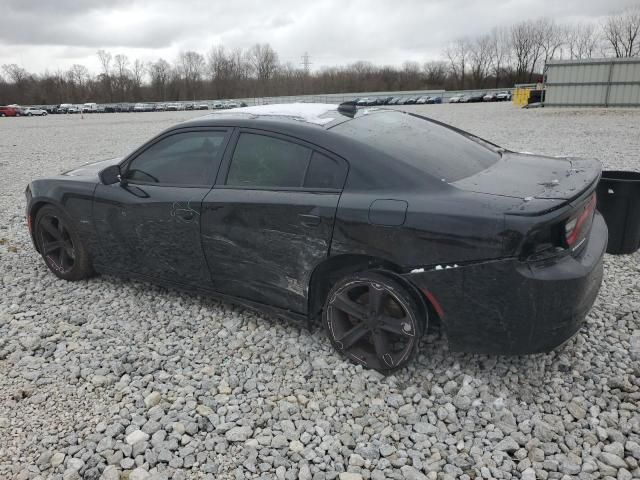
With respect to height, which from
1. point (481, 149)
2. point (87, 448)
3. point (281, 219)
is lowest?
point (87, 448)

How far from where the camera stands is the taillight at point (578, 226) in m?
2.48

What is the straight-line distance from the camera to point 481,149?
3.49 meters

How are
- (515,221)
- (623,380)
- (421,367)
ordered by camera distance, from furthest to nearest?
(421,367), (623,380), (515,221)

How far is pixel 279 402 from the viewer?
9.11ft

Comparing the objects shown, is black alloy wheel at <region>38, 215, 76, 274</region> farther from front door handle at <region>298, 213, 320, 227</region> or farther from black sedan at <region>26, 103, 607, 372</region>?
front door handle at <region>298, 213, 320, 227</region>

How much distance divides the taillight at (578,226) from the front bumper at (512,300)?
89 millimetres

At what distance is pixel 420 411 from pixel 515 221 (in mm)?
1137

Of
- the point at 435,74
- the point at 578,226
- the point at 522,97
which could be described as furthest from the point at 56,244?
the point at 435,74

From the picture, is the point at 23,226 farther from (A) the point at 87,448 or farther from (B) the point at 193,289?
(A) the point at 87,448

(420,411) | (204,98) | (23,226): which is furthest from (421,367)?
(204,98)

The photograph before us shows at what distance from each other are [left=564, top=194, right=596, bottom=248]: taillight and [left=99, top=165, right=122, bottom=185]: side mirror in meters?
3.21

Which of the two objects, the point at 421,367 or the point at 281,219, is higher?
the point at 281,219

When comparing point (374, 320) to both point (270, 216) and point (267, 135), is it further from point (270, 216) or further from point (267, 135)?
point (267, 135)

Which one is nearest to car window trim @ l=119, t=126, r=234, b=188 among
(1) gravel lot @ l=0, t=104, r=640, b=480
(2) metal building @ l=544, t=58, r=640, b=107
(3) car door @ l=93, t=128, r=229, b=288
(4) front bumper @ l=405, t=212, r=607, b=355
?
(3) car door @ l=93, t=128, r=229, b=288
